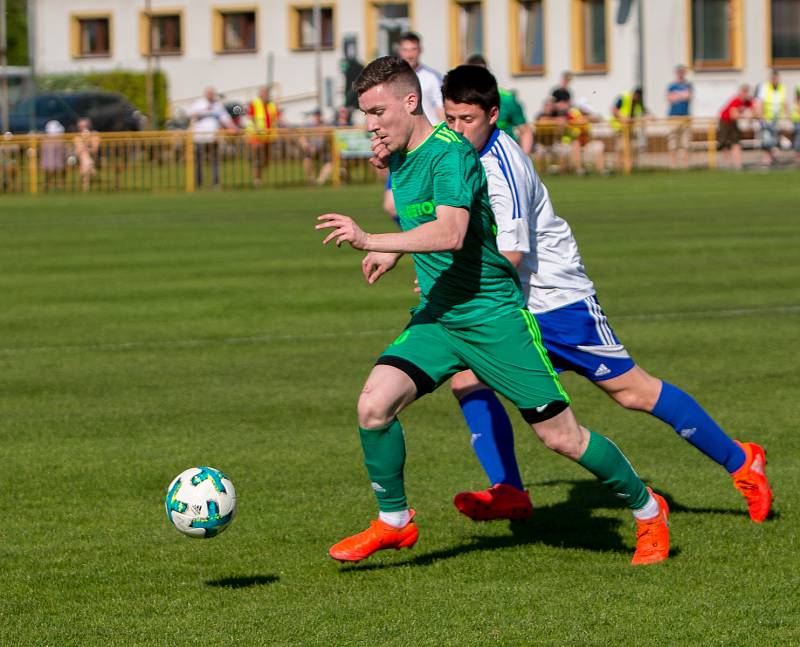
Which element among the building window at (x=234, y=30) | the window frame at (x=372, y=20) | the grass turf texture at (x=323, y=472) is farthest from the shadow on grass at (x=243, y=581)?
the building window at (x=234, y=30)

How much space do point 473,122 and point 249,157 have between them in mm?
28555

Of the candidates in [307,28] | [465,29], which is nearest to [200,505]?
[465,29]

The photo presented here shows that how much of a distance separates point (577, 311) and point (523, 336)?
2.23 ft

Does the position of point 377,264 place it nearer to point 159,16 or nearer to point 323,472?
point 323,472

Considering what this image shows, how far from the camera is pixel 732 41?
4847 cm

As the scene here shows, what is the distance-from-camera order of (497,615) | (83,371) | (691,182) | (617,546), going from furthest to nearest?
(691,182) < (83,371) < (617,546) < (497,615)

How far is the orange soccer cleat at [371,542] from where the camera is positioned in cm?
629

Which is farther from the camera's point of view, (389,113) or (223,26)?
(223,26)

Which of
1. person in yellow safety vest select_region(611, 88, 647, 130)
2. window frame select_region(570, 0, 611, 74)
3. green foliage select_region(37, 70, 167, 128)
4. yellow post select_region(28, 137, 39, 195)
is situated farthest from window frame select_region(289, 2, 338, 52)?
yellow post select_region(28, 137, 39, 195)

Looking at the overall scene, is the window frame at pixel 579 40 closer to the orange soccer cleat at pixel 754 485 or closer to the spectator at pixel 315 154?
the spectator at pixel 315 154

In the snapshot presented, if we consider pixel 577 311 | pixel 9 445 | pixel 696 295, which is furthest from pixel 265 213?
pixel 577 311

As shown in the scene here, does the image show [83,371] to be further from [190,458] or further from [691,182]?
[691,182]

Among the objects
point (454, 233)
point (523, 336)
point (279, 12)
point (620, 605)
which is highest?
point (279, 12)

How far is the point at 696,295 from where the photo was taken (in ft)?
48.6
